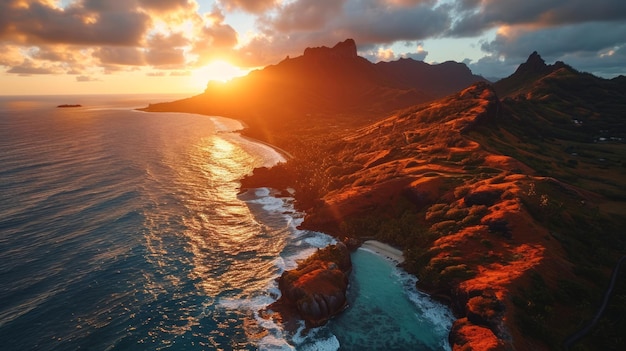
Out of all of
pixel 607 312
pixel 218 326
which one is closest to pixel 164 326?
pixel 218 326

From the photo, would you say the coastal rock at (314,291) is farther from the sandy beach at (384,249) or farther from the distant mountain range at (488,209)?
the distant mountain range at (488,209)

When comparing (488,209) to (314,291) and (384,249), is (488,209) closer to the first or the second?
(384,249)

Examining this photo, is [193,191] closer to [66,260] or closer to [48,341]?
[66,260]

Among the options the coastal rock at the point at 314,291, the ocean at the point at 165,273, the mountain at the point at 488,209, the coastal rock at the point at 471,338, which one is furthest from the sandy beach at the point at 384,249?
the coastal rock at the point at 471,338

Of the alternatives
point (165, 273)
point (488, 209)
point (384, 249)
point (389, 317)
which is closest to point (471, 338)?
point (389, 317)

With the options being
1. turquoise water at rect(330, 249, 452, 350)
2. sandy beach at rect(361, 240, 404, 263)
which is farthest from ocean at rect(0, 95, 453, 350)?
sandy beach at rect(361, 240, 404, 263)

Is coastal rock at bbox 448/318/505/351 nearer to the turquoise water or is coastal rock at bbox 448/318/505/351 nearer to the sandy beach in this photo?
the turquoise water
